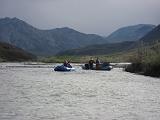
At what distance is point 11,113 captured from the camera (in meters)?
32.1

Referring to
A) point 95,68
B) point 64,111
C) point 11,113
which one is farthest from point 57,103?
point 95,68

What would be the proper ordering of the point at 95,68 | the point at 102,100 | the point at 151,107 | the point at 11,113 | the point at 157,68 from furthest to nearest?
the point at 95,68
the point at 157,68
the point at 102,100
the point at 151,107
the point at 11,113

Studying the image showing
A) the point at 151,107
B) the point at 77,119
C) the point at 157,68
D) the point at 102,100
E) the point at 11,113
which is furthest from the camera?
the point at 157,68

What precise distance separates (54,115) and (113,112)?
205 inches

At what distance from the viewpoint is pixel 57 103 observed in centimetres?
3853

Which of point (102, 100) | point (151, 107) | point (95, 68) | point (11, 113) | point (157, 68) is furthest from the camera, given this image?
point (95, 68)

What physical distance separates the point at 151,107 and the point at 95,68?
79.9 metres

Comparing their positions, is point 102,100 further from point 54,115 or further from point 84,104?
point 54,115

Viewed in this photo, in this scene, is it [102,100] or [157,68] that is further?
[157,68]

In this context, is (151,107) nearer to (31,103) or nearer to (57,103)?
(57,103)

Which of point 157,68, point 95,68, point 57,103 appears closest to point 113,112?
point 57,103

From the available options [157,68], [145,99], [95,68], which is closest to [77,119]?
[145,99]

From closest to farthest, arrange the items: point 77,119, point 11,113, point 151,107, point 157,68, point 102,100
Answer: point 77,119 < point 11,113 < point 151,107 < point 102,100 < point 157,68

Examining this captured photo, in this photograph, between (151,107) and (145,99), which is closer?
(151,107)
